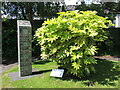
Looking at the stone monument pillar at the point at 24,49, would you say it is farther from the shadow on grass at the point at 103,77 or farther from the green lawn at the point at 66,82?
the shadow on grass at the point at 103,77

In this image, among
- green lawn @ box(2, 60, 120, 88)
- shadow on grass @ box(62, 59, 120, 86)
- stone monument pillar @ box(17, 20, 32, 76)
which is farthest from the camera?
stone monument pillar @ box(17, 20, 32, 76)

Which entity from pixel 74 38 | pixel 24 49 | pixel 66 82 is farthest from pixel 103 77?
pixel 24 49

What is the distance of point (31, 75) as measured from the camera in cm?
428

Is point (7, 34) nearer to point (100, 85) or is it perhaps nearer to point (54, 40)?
point (54, 40)

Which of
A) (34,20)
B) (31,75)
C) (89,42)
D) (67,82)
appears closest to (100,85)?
(67,82)

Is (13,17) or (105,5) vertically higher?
(105,5)

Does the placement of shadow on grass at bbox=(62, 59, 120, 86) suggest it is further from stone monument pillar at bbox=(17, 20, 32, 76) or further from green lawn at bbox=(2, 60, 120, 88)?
stone monument pillar at bbox=(17, 20, 32, 76)

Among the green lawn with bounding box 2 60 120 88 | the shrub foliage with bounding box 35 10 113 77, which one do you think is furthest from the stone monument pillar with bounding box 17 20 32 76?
the shrub foliage with bounding box 35 10 113 77

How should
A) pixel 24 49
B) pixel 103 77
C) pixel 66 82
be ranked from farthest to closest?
pixel 24 49 → pixel 103 77 → pixel 66 82

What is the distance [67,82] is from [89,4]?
5.84 m

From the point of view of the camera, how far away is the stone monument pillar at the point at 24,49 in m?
4.12

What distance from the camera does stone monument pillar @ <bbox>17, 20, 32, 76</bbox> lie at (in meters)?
4.12

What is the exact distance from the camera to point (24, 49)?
420 cm

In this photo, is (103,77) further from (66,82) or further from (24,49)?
(24,49)
